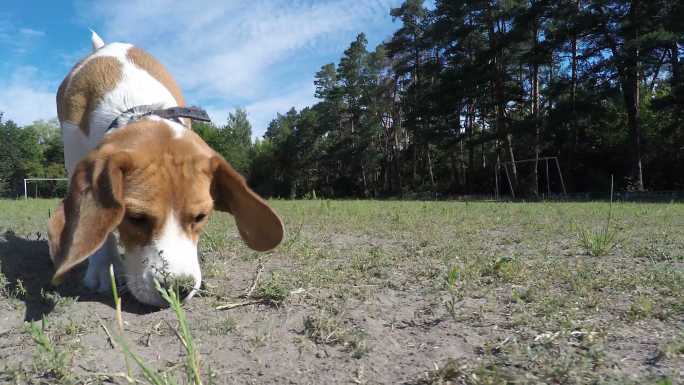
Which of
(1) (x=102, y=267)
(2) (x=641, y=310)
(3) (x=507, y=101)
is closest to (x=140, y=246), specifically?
(1) (x=102, y=267)

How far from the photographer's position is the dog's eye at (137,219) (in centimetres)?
211

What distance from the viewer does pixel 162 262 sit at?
2066 millimetres

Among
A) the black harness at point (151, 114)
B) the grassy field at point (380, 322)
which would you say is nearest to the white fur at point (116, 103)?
the black harness at point (151, 114)

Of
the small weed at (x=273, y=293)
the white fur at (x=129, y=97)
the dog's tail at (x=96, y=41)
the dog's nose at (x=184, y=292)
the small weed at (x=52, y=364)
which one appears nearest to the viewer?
the small weed at (x=52, y=364)

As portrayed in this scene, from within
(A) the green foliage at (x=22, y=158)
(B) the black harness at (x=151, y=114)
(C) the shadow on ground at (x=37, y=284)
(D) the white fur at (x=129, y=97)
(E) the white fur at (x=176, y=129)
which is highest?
(A) the green foliage at (x=22, y=158)

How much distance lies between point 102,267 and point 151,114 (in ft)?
3.30

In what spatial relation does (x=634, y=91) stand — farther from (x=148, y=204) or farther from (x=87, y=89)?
(x=148, y=204)

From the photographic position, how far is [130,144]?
2.30m

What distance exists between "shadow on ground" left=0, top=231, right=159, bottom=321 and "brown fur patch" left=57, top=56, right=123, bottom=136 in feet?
3.27

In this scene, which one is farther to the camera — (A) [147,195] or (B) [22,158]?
(B) [22,158]

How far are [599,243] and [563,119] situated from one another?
22.1m

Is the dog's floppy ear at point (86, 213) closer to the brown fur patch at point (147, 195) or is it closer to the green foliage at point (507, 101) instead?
the brown fur patch at point (147, 195)

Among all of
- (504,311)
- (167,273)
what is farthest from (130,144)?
(504,311)

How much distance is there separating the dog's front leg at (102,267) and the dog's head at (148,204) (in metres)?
0.53
